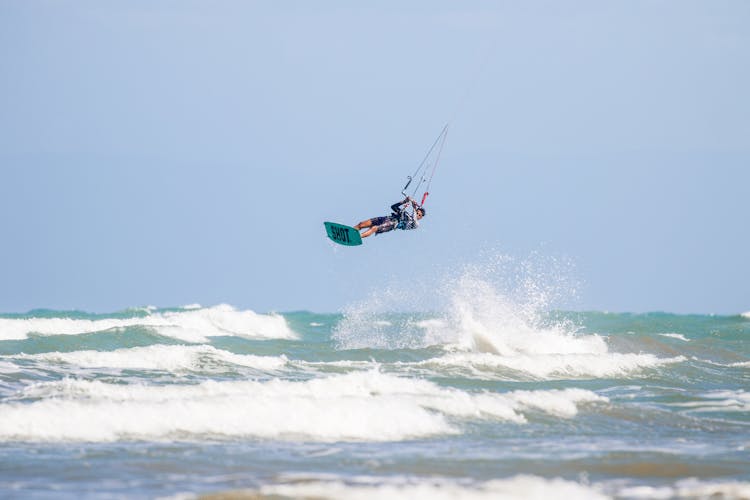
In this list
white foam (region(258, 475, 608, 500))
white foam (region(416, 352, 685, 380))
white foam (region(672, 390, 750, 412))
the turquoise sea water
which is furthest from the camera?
white foam (region(416, 352, 685, 380))

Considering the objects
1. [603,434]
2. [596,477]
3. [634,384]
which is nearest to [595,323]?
[634,384]

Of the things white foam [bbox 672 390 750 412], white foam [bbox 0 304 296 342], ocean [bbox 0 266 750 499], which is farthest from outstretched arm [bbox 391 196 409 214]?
white foam [bbox 0 304 296 342]

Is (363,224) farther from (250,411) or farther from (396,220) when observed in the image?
(250,411)

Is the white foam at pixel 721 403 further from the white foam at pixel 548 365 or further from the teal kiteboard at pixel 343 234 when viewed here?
the teal kiteboard at pixel 343 234

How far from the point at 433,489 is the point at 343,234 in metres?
11.6

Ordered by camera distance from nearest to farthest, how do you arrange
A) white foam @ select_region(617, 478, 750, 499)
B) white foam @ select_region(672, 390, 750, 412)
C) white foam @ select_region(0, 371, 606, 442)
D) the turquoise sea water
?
1. white foam @ select_region(617, 478, 750, 499)
2. the turquoise sea water
3. white foam @ select_region(0, 371, 606, 442)
4. white foam @ select_region(672, 390, 750, 412)

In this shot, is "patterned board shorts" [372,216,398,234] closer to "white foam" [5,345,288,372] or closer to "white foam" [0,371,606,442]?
"white foam" [5,345,288,372]

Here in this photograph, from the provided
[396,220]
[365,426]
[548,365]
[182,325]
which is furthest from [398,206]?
[182,325]

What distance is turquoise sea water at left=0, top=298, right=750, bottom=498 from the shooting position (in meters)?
9.31

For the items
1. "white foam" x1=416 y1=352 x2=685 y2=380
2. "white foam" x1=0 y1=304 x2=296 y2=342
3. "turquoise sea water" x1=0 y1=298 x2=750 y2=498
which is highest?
"white foam" x1=0 y1=304 x2=296 y2=342

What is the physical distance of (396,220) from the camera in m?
19.6

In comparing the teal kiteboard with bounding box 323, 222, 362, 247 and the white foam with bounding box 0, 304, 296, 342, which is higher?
the white foam with bounding box 0, 304, 296, 342

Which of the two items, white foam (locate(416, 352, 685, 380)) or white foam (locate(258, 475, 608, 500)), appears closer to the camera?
white foam (locate(258, 475, 608, 500))

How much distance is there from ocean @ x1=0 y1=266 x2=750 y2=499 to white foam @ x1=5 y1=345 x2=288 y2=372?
0.06 m
